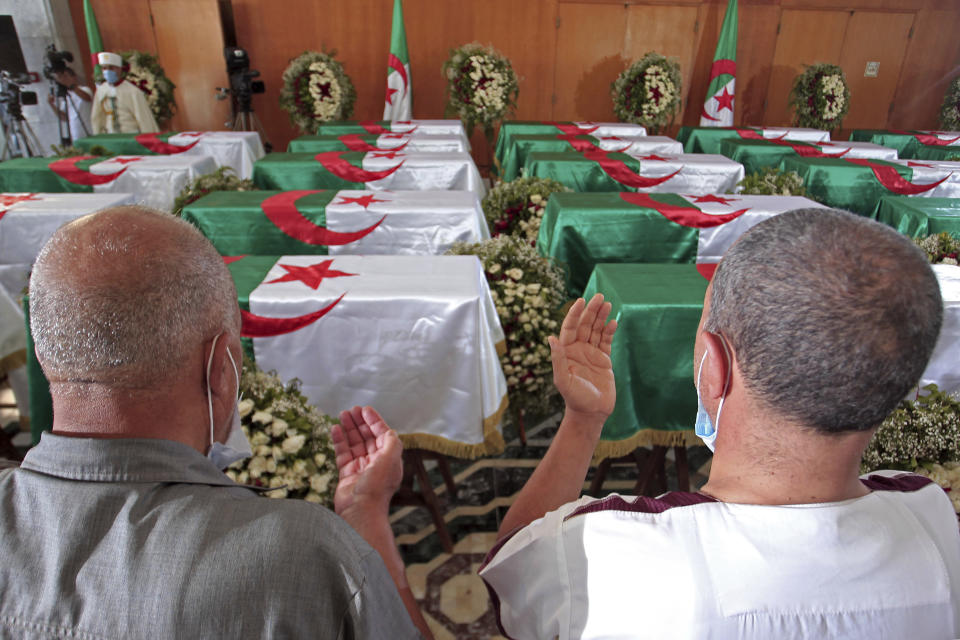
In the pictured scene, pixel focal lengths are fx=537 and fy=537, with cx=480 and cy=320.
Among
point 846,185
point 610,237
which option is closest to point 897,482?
point 610,237

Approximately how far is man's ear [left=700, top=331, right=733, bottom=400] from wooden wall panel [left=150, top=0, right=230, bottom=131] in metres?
8.81

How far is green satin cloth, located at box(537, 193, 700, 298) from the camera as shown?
2.73 m

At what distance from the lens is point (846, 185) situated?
379 cm

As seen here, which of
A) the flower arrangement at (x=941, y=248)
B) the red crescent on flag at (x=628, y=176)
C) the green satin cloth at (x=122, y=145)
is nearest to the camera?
the flower arrangement at (x=941, y=248)

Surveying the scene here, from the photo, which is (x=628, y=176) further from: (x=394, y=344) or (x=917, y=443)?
(x=917, y=443)

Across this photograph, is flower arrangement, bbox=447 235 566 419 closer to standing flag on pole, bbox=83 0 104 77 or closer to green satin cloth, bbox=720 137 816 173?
green satin cloth, bbox=720 137 816 173

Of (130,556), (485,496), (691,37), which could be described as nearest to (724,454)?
(130,556)

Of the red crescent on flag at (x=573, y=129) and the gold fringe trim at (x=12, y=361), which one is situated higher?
the red crescent on flag at (x=573, y=129)

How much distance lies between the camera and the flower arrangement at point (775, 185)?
3586mm

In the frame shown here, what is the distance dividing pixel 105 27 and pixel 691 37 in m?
8.60

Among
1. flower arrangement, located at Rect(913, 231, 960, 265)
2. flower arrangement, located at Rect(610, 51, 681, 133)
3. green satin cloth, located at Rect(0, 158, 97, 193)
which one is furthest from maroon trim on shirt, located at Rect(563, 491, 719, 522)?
flower arrangement, located at Rect(610, 51, 681, 133)

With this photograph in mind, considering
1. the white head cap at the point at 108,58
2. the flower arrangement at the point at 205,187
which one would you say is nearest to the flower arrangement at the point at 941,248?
the flower arrangement at the point at 205,187

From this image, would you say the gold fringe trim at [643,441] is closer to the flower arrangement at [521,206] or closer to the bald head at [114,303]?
the bald head at [114,303]

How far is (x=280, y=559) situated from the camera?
0.59 meters
